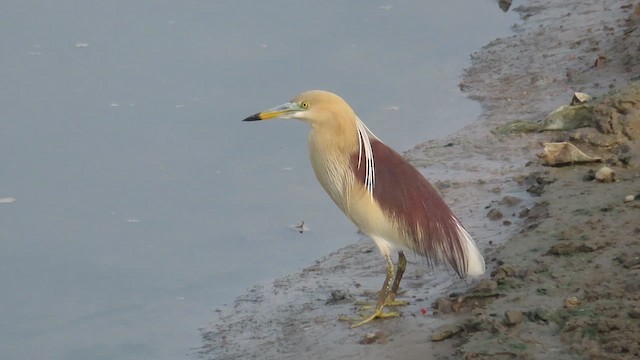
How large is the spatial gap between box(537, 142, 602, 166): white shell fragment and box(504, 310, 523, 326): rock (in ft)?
7.34

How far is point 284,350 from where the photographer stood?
19.5ft

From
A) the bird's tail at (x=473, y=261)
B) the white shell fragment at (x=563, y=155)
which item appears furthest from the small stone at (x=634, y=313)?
the white shell fragment at (x=563, y=155)

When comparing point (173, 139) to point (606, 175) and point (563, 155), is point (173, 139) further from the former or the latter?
point (606, 175)

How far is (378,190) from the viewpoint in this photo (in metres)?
6.01

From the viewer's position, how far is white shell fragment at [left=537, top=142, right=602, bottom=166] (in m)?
7.24

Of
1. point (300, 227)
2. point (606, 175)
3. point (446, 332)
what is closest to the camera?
point (446, 332)

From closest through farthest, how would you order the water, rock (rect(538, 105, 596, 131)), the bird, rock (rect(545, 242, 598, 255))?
1. rock (rect(545, 242, 598, 255))
2. the bird
3. the water
4. rock (rect(538, 105, 596, 131))

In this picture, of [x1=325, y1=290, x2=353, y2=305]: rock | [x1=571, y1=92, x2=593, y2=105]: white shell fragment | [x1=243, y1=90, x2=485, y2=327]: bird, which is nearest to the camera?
[x1=243, y1=90, x2=485, y2=327]: bird

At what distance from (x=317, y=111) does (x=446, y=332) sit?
4.45 feet

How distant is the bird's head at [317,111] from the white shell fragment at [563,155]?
179 centimetres

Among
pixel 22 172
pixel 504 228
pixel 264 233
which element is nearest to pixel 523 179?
pixel 504 228

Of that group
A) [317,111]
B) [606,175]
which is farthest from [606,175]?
[317,111]

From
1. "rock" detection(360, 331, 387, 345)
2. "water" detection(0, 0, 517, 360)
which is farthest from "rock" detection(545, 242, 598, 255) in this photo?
"water" detection(0, 0, 517, 360)

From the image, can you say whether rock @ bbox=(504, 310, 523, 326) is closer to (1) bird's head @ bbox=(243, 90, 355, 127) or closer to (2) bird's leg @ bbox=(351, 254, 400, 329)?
(2) bird's leg @ bbox=(351, 254, 400, 329)
